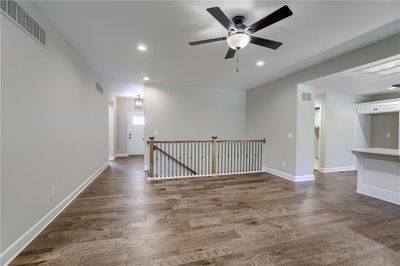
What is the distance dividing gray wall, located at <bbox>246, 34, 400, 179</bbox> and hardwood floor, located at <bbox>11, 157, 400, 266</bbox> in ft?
4.19

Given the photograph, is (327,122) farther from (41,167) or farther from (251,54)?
(41,167)

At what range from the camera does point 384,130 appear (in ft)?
19.7

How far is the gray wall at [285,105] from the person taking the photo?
3.12m

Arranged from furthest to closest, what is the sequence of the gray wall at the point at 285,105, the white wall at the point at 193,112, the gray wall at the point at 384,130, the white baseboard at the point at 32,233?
1. the white wall at the point at 193,112
2. the gray wall at the point at 384,130
3. the gray wall at the point at 285,105
4. the white baseboard at the point at 32,233

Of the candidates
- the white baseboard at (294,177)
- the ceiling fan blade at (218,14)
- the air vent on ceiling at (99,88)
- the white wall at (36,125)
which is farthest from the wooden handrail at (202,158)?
the ceiling fan blade at (218,14)

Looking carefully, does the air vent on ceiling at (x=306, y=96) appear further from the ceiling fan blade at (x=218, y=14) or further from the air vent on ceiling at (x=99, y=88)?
the air vent on ceiling at (x=99, y=88)

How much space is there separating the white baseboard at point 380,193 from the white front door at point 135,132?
8261 mm

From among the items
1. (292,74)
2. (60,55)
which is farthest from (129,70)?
(292,74)

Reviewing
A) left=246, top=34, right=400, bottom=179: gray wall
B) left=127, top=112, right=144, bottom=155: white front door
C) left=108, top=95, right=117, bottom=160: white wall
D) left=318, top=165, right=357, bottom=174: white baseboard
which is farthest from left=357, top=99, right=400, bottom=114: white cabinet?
left=108, top=95, right=117, bottom=160: white wall

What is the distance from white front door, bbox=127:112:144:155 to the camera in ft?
29.4

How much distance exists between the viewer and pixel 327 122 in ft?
19.0

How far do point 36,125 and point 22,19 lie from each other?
1145 millimetres

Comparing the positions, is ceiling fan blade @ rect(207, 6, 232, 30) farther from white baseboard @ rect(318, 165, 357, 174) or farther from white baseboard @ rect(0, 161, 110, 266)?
white baseboard @ rect(318, 165, 357, 174)

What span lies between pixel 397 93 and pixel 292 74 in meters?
3.89
